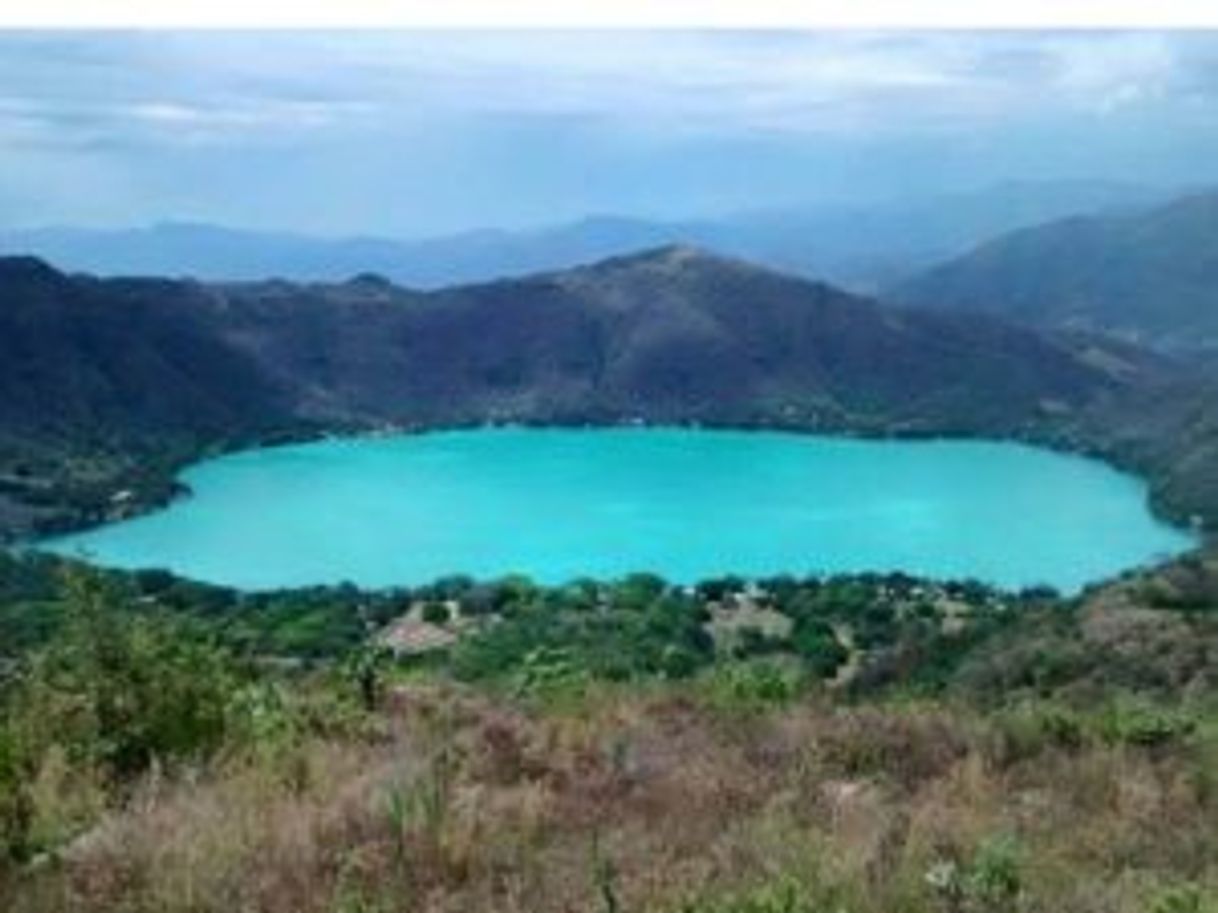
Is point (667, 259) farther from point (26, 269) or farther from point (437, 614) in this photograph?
point (437, 614)

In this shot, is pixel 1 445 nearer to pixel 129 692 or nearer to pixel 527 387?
pixel 527 387

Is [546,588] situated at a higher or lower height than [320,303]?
lower

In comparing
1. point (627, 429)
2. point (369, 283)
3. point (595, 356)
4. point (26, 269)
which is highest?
point (26, 269)

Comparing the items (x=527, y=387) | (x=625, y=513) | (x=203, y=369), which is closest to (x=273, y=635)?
(x=625, y=513)


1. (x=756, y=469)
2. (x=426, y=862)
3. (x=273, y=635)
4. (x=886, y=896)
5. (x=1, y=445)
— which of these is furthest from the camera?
(x=756, y=469)

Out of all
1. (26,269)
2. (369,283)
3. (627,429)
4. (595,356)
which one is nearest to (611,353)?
(595,356)

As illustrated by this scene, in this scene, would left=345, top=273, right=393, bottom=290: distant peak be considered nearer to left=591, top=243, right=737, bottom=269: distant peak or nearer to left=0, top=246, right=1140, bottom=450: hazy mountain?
left=0, top=246, right=1140, bottom=450: hazy mountain
